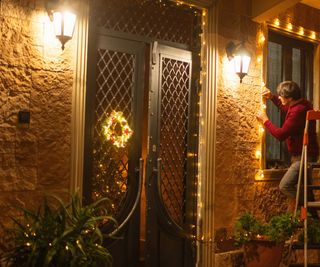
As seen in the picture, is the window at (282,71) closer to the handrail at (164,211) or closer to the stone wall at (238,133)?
the stone wall at (238,133)

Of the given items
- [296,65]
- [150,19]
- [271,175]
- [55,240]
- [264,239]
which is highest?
[150,19]

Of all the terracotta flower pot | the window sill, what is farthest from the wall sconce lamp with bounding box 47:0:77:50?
the window sill

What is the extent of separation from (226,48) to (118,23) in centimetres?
136

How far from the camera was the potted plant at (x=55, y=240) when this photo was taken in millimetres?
3189

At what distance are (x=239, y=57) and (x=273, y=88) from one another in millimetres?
1080

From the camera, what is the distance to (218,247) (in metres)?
4.92

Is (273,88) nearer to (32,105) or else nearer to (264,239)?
(264,239)

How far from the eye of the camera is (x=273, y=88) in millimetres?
5867

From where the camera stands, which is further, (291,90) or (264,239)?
(291,90)

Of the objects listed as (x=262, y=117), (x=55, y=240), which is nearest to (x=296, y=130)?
(x=262, y=117)

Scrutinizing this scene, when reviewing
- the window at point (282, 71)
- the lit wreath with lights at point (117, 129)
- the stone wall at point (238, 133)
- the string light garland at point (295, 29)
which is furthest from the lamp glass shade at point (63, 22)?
the window at point (282, 71)

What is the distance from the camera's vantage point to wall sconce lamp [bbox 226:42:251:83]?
501cm

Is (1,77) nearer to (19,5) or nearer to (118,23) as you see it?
(19,5)

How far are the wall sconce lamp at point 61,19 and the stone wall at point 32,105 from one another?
77 mm
